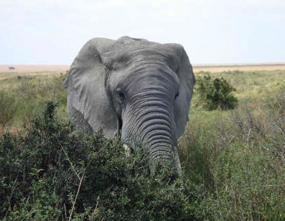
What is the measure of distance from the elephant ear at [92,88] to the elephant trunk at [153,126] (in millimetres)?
435

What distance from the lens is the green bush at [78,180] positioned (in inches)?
113

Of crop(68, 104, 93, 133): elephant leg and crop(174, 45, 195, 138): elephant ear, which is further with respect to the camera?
crop(68, 104, 93, 133): elephant leg

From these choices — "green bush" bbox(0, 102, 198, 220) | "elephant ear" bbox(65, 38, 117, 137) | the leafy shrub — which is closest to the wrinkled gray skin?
"elephant ear" bbox(65, 38, 117, 137)

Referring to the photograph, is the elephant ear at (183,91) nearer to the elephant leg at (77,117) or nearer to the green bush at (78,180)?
the green bush at (78,180)

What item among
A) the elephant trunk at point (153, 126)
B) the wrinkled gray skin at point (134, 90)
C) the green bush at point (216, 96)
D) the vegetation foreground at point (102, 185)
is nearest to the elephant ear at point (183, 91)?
the wrinkled gray skin at point (134, 90)

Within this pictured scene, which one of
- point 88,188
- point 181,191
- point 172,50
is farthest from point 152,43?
point 88,188

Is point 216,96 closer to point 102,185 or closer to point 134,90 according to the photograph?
point 134,90

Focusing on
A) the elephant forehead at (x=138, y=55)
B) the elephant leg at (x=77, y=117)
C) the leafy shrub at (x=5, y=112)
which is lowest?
the leafy shrub at (x=5, y=112)

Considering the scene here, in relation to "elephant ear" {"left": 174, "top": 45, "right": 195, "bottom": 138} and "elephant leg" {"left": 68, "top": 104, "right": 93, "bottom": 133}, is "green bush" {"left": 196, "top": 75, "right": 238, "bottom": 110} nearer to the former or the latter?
"elephant ear" {"left": 174, "top": 45, "right": 195, "bottom": 138}

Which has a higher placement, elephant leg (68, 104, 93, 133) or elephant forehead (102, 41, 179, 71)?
elephant forehead (102, 41, 179, 71)

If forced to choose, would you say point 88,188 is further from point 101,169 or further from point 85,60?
point 85,60

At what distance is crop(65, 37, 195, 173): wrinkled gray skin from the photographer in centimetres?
409

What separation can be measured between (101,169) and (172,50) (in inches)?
86.4

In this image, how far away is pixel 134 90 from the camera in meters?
4.33
